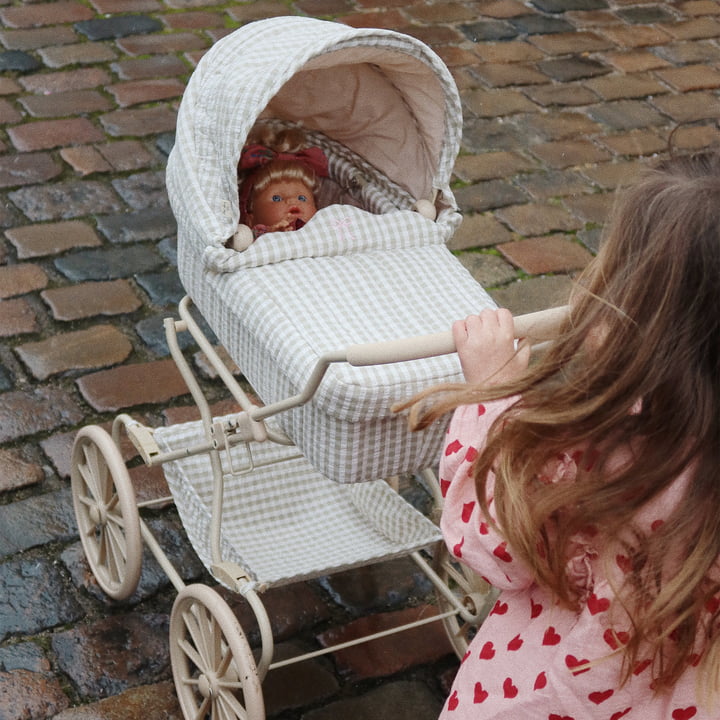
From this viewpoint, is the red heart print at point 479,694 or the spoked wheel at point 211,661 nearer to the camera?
the red heart print at point 479,694

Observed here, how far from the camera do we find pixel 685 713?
1.56 meters

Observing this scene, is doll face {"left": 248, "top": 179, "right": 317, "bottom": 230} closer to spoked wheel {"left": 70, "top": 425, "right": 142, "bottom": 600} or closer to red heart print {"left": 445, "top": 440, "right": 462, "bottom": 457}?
spoked wheel {"left": 70, "top": 425, "right": 142, "bottom": 600}

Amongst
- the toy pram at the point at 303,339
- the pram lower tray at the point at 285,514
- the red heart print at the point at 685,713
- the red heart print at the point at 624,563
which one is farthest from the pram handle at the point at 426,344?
the pram lower tray at the point at 285,514

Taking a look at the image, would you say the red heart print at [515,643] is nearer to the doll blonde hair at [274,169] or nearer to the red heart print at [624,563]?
the red heart print at [624,563]

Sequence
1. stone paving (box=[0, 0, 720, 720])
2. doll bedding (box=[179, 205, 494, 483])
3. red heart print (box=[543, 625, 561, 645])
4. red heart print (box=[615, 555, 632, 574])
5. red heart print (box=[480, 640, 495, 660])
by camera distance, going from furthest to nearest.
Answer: stone paving (box=[0, 0, 720, 720]) < doll bedding (box=[179, 205, 494, 483]) < red heart print (box=[480, 640, 495, 660]) < red heart print (box=[543, 625, 561, 645]) < red heart print (box=[615, 555, 632, 574])

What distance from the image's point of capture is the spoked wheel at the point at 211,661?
1970 mm

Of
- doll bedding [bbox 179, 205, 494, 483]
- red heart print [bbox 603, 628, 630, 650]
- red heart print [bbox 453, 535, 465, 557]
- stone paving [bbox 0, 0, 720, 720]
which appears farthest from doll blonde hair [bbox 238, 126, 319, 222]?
red heart print [bbox 603, 628, 630, 650]

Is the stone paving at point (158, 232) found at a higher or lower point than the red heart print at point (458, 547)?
lower

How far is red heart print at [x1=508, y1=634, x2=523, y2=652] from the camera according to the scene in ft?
5.45

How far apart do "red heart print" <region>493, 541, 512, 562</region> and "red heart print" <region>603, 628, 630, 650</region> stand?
164mm

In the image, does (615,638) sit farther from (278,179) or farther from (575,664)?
(278,179)

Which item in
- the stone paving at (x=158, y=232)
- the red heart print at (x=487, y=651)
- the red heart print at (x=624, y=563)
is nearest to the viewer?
the red heart print at (x=624, y=563)

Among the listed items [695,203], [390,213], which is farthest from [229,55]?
[695,203]

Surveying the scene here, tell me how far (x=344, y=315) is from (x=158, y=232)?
1.76 metres
